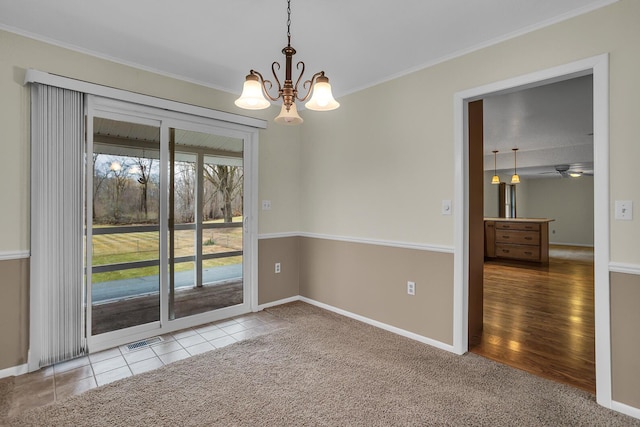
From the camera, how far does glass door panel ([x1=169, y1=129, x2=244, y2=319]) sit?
3311mm

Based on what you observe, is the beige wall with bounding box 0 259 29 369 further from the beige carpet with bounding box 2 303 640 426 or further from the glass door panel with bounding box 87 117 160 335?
the beige carpet with bounding box 2 303 640 426

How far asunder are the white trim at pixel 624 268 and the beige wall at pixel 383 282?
1.04 metres

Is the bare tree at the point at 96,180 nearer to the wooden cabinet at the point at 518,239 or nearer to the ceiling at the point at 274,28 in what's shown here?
the ceiling at the point at 274,28

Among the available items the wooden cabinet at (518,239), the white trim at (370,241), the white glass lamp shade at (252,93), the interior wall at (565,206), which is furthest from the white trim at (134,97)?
the interior wall at (565,206)

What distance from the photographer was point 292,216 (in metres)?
4.22

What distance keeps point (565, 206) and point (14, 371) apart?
13.6 meters

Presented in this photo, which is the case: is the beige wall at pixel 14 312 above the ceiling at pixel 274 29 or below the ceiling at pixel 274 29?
below

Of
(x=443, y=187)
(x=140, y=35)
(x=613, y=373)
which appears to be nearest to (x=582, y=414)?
(x=613, y=373)

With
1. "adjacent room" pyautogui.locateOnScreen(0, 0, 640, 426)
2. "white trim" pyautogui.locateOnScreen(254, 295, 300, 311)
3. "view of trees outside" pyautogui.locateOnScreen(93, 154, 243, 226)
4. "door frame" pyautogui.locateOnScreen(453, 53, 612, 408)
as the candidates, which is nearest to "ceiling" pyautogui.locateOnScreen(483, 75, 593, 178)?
"adjacent room" pyautogui.locateOnScreen(0, 0, 640, 426)

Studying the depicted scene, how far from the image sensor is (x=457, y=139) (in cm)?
275

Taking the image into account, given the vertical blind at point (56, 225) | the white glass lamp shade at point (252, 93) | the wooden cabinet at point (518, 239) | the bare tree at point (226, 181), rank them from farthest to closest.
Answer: the wooden cabinet at point (518, 239), the bare tree at point (226, 181), the vertical blind at point (56, 225), the white glass lamp shade at point (252, 93)

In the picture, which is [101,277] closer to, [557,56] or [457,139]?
[457,139]

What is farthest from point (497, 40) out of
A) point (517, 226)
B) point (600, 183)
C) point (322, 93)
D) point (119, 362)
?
point (517, 226)

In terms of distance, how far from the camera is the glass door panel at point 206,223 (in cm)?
331
